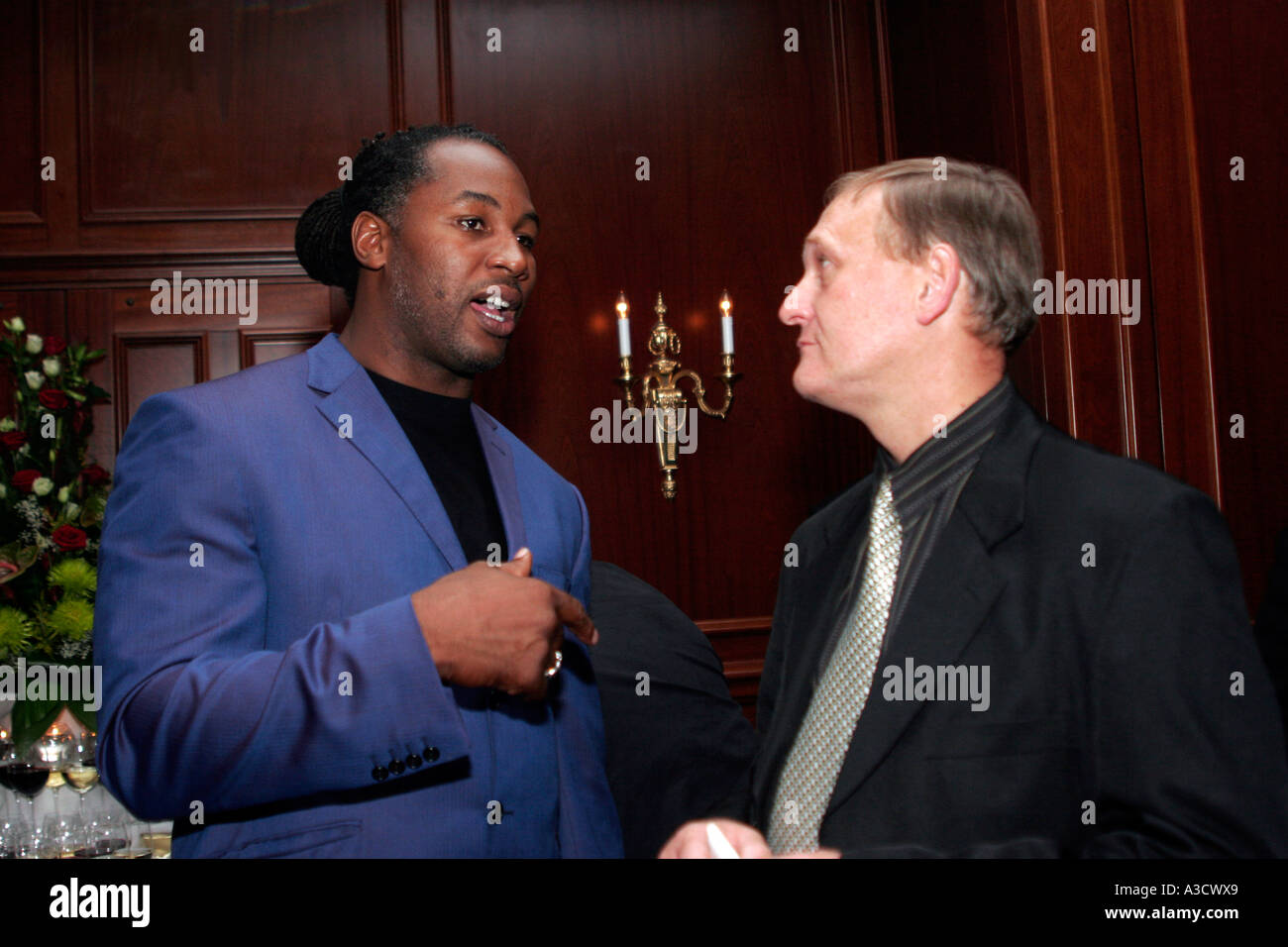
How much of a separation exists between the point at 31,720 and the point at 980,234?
177cm

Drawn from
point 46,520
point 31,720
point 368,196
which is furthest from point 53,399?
point 368,196

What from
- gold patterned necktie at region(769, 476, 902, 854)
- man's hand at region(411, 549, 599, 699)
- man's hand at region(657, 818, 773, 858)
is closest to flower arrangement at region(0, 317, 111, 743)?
man's hand at region(411, 549, 599, 699)

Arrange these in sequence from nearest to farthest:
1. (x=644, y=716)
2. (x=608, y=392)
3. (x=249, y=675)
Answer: (x=249, y=675) → (x=644, y=716) → (x=608, y=392)

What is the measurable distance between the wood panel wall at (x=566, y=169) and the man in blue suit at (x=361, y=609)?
4.86 feet

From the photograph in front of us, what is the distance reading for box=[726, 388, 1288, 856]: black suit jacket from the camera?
105 centimetres

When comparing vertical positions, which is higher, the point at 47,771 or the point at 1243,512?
the point at 1243,512

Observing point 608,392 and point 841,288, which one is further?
point 608,392

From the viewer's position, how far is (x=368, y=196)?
1.69 m

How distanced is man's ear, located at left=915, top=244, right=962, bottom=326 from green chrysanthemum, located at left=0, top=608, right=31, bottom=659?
1740 mm

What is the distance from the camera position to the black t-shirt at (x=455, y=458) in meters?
1.54

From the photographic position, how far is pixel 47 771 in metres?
1.90
